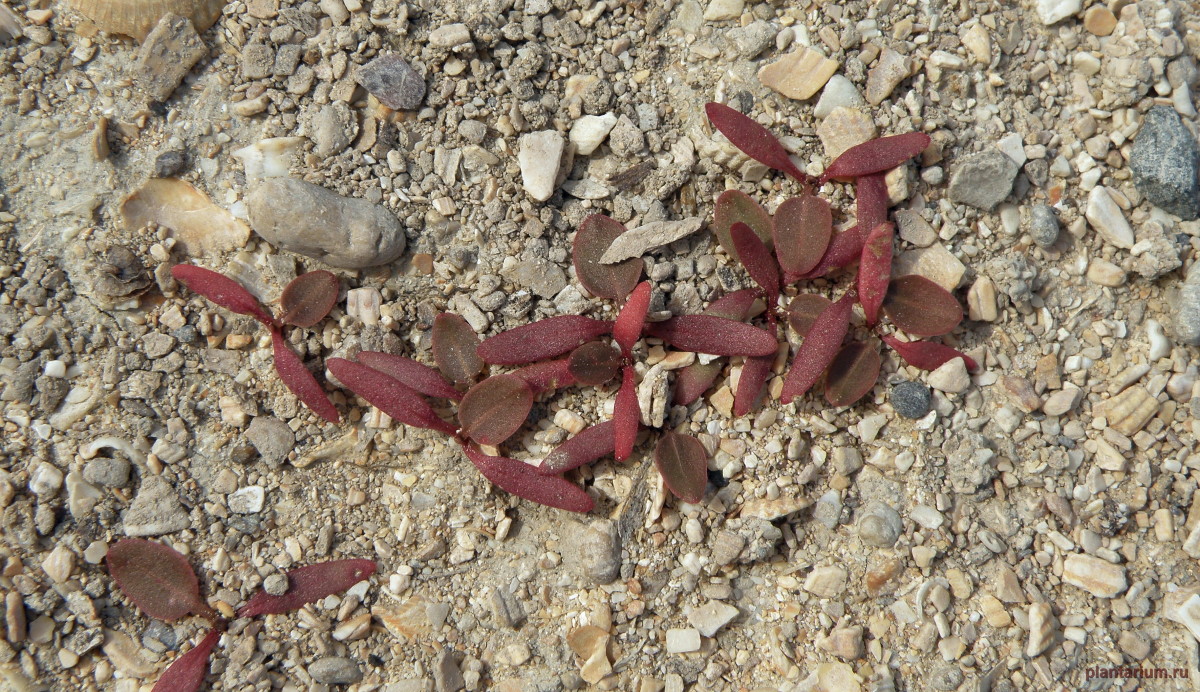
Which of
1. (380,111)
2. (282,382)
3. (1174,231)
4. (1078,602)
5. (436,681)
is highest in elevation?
(380,111)

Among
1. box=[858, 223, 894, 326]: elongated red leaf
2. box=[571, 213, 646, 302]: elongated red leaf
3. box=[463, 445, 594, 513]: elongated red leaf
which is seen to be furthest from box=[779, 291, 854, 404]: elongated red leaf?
box=[463, 445, 594, 513]: elongated red leaf

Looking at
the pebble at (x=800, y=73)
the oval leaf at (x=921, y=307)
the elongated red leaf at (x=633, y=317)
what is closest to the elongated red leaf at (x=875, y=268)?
the oval leaf at (x=921, y=307)

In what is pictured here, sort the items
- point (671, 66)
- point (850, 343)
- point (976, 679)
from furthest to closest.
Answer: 1. point (671, 66)
2. point (850, 343)
3. point (976, 679)

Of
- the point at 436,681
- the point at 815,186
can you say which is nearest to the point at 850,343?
the point at 815,186

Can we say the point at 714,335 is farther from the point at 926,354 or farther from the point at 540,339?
the point at 926,354

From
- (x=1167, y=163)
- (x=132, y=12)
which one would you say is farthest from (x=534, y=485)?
(x=1167, y=163)

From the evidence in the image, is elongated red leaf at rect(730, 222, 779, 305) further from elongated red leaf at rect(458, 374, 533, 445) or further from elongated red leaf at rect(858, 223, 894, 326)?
elongated red leaf at rect(458, 374, 533, 445)

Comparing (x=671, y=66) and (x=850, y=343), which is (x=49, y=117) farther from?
(x=850, y=343)
